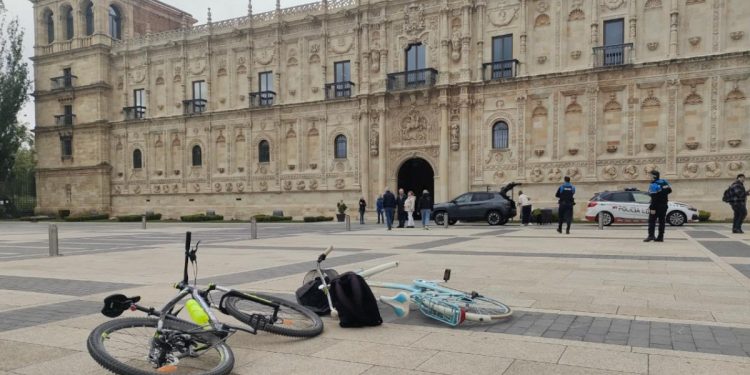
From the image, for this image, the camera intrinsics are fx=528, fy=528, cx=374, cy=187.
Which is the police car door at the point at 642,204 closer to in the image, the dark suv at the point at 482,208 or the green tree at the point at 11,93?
the dark suv at the point at 482,208

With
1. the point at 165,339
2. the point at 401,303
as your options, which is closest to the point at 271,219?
the point at 401,303

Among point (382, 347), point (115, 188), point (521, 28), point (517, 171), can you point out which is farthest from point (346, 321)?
point (115, 188)

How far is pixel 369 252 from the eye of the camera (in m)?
12.5

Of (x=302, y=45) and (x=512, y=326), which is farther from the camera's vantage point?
(x=302, y=45)

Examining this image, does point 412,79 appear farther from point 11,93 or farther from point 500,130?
point 11,93

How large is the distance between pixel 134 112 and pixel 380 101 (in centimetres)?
2227

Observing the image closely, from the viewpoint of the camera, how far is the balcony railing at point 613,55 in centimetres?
2809

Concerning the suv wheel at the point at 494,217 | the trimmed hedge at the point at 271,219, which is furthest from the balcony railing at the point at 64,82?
the suv wheel at the point at 494,217

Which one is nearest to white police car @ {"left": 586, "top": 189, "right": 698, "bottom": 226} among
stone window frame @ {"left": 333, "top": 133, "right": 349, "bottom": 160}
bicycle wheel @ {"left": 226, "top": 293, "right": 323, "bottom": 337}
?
stone window frame @ {"left": 333, "top": 133, "right": 349, "bottom": 160}

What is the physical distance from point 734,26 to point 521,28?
409 inches

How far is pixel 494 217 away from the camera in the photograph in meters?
25.2

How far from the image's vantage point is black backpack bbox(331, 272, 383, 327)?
5.28m

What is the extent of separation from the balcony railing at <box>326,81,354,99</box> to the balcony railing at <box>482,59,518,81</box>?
8916mm

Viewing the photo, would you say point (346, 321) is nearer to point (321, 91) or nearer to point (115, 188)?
point (321, 91)
